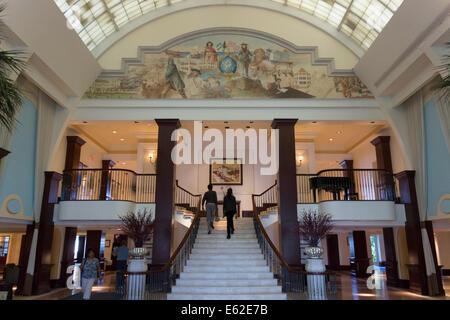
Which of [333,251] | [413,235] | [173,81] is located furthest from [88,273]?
[333,251]

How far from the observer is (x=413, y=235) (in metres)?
12.1

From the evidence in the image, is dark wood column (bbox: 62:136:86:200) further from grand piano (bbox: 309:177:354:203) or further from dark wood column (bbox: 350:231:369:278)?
dark wood column (bbox: 350:231:369:278)

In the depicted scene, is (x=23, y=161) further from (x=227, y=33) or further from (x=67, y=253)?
(x=227, y=33)

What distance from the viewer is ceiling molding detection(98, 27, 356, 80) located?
13.6 m

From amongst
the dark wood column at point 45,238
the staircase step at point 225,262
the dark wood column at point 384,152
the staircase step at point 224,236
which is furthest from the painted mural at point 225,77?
the staircase step at point 225,262

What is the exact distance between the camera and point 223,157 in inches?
758

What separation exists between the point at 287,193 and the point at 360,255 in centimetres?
699

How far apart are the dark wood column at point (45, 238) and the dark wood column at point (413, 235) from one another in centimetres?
1305

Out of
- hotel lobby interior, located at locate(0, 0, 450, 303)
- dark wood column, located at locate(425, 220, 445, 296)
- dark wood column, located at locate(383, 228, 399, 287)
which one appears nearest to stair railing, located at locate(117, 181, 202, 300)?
hotel lobby interior, located at locate(0, 0, 450, 303)

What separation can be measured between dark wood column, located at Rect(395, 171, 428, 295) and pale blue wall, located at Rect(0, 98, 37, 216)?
1351 cm
